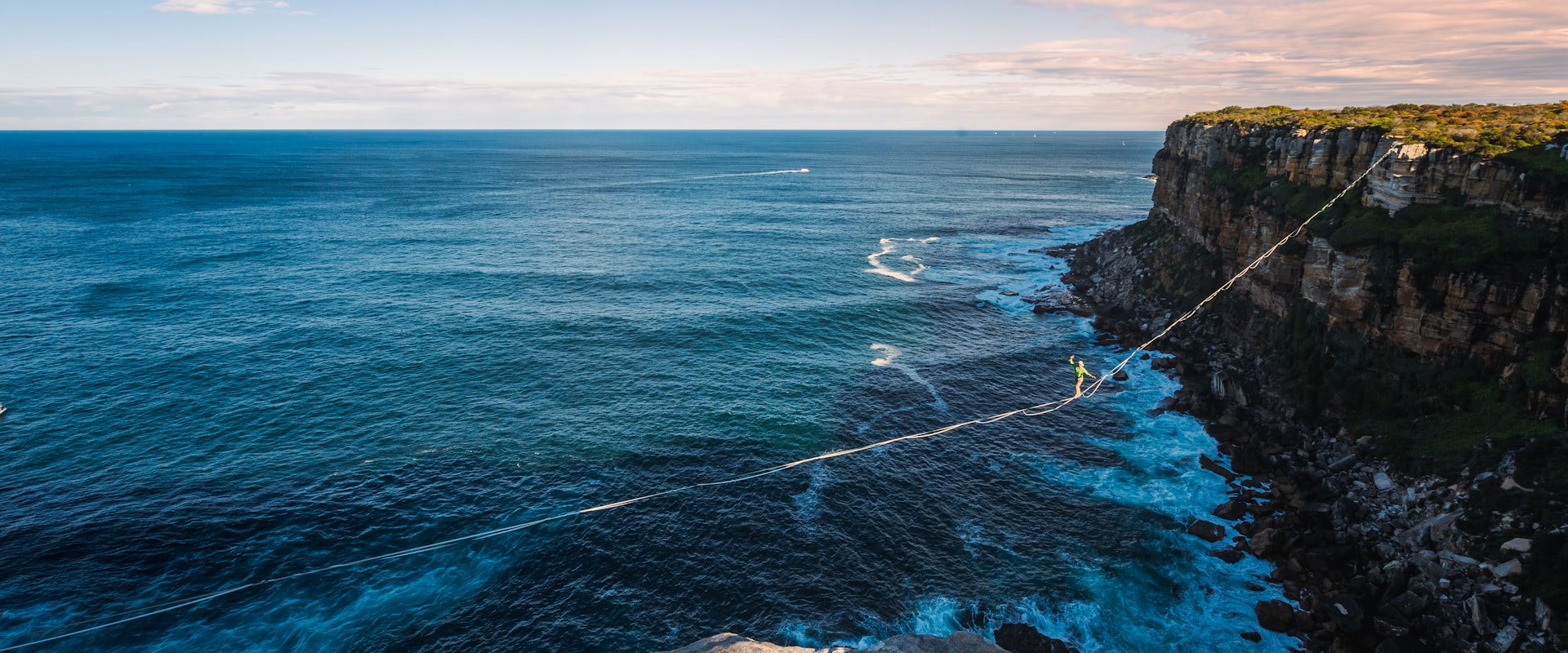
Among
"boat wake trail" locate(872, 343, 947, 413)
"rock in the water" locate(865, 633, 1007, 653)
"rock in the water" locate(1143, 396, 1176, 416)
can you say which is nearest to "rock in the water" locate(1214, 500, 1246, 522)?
"rock in the water" locate(1143, 396, 1176, 416)

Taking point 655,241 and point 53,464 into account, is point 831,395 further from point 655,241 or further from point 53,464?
point 655,241

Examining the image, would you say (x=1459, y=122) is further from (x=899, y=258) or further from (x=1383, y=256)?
(x=899, y=258)

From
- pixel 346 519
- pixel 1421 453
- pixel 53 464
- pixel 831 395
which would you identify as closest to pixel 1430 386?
pixel 1421 453

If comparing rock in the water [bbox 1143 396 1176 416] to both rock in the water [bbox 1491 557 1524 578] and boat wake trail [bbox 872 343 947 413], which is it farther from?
rock in the water [bbox 1491 557 1524 578]

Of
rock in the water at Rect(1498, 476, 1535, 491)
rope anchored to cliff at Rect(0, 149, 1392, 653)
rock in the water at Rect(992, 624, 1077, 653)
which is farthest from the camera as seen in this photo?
rock in the water at Rect(1498, 476, 1535, 491)

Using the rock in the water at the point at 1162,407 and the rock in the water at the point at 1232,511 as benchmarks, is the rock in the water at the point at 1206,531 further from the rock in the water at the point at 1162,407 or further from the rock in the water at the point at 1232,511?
the rock in the water at the point at 1162,407

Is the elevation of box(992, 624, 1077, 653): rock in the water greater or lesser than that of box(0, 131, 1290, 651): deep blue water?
lesser

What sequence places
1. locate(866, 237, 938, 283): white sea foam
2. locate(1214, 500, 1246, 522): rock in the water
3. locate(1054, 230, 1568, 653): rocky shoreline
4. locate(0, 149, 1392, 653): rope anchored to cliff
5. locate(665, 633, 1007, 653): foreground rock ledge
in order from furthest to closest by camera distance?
locate(866, 237, 938, 283): white sea foam → locate(1214, 500, 1246, 522): rock in the water → locate(0, 149, 1392, 653): rope anchored to cliff → locate(1054, 230, 1568, 653): rocky shoreline → locate(665, 633, 1007, 653): foreground rock ledge
